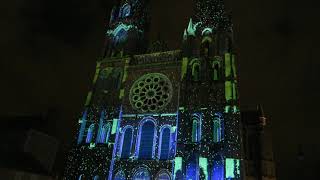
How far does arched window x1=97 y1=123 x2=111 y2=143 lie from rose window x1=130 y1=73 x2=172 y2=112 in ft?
10.2

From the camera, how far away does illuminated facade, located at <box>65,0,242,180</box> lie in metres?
25.0

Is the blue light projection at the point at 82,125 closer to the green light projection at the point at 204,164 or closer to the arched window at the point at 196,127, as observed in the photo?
the arched window at the point at 196,127

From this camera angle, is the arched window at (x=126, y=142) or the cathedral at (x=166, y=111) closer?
the cathedral at (x=166, y=111)

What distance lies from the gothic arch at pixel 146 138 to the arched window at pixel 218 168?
5.26 meters

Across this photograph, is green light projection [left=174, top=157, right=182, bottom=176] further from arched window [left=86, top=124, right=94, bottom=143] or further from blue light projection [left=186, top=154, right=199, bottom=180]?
arched window [left=86, top=124, right=94, bottom=143]

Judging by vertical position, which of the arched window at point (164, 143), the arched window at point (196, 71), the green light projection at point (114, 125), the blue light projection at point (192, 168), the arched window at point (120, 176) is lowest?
the arched window at point (120, 176)

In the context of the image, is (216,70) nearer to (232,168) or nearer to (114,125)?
(232,168)

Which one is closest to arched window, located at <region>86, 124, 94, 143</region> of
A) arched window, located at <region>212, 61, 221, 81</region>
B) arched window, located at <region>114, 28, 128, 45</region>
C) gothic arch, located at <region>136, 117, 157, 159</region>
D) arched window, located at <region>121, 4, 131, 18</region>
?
gothic arch, located at <region>136, 117, 157, 159</region>

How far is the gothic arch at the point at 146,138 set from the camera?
88.2ft

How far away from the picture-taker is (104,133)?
28.9 metres

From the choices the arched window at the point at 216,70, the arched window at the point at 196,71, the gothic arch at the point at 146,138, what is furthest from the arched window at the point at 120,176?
the arched window at the point at 216,70

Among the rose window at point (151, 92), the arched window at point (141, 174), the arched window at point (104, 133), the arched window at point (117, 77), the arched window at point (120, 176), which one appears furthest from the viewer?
the arched window at point (117, 77)

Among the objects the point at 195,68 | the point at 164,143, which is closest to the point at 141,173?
the point at 164,143

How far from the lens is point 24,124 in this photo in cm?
3366
